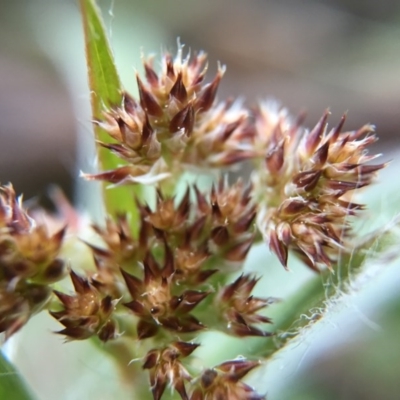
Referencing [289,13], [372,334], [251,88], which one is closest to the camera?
[372,334]

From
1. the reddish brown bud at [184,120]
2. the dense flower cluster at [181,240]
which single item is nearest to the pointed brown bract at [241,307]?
the dense flower cluster at [181,240]

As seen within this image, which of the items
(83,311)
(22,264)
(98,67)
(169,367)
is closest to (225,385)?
(169,367)

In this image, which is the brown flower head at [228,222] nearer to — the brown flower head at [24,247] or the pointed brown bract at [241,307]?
the pointed brown bract at [241,307]

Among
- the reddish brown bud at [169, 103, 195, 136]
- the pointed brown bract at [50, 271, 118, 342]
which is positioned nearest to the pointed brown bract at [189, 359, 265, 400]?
the pointed brown bract at [50, 271, 118, 342]

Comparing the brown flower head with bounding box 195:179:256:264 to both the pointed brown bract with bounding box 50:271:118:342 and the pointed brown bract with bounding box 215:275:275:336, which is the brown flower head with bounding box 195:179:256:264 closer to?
the pointed brown bract with bounding box 215:275:275:336

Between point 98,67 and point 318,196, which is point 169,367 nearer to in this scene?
point 318,196

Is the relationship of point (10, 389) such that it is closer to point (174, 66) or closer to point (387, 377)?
point (174, 66)

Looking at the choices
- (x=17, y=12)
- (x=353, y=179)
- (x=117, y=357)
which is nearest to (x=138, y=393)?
(x=117, y=357)
